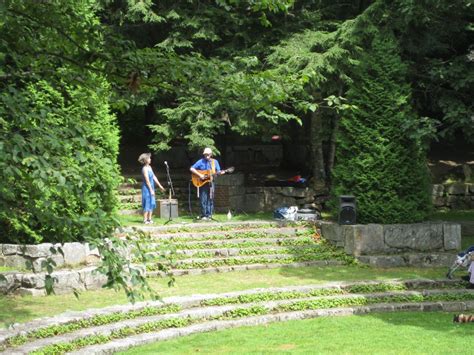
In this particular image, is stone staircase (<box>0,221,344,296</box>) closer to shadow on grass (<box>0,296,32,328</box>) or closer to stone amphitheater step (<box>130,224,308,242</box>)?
stone amphitheater step (<box>130,224,308,242</box>)

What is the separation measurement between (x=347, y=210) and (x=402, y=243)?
47.3 inches

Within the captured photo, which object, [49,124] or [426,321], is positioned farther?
[426,321]

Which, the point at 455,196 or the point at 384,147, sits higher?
the point at 384,147

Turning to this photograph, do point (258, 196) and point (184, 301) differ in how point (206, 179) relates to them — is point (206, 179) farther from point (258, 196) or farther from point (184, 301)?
point (184, 301)

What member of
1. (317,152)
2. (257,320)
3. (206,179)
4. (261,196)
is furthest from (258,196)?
(257,320)

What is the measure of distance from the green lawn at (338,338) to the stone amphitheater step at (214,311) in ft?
0.90

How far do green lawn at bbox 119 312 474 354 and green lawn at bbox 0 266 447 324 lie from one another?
1.75m

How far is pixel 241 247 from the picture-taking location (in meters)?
14.1

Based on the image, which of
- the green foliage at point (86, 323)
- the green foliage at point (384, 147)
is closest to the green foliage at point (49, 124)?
the green foliage at point (86, 323)

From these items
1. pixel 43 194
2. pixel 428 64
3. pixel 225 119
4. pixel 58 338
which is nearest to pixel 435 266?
pixel 428 64

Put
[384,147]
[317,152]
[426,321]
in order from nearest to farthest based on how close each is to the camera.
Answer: [426,321] → [384,147] → [317,152]

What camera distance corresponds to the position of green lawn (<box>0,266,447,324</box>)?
32.1 feet

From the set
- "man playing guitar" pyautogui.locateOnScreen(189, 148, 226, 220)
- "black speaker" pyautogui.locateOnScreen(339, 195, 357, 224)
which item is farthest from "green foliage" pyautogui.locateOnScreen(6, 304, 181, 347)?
"man playing guitar" pyautogui.locateOnScreen(189, 148, 226, 220)

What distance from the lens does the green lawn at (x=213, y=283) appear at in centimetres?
977
